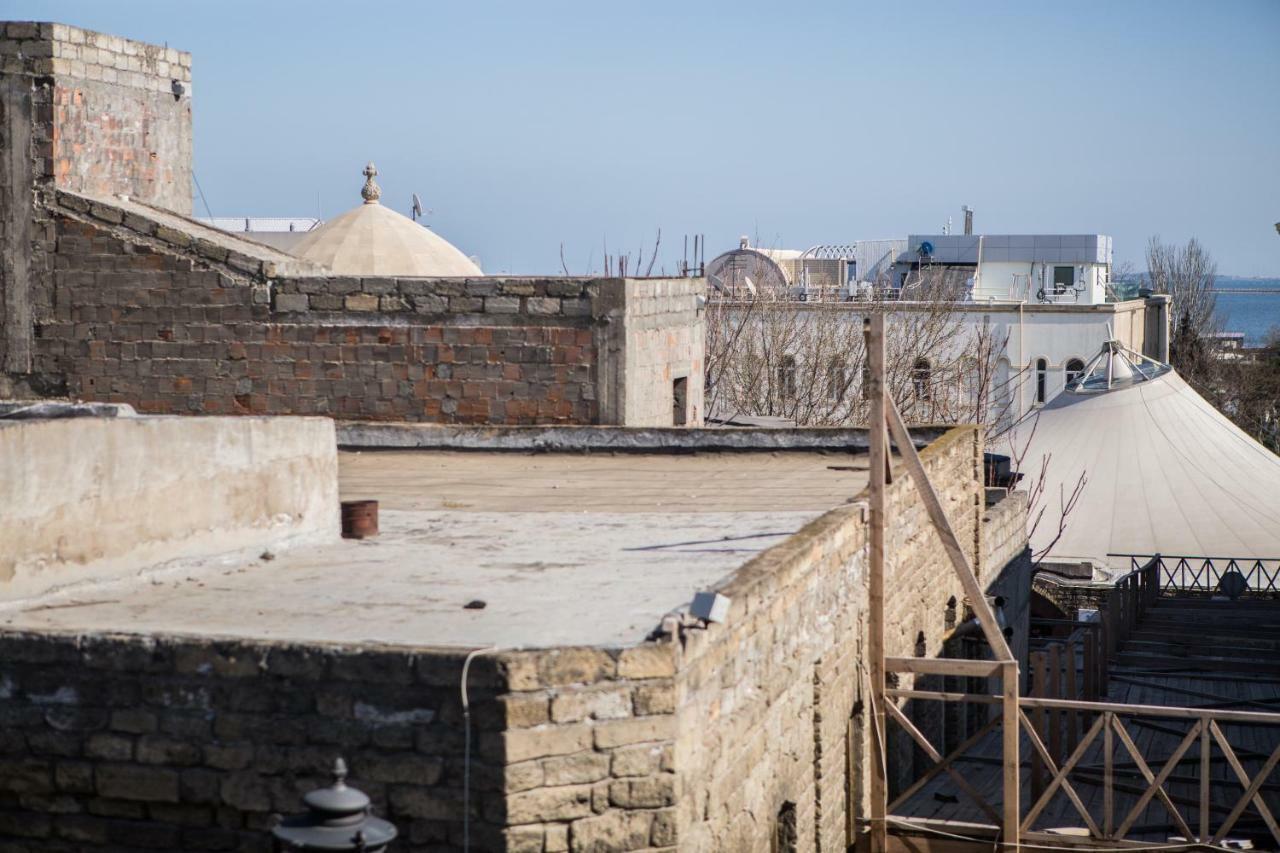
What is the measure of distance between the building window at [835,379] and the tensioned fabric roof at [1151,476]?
9061 millimetres

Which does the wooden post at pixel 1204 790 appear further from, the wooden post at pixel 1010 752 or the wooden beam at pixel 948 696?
the wooden beam at pixel 948 696

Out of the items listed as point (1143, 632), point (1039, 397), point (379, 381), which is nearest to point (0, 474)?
point (379, 381)

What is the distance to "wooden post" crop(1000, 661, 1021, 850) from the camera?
9.80m

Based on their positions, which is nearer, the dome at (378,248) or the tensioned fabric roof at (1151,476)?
the dome at (378,248)

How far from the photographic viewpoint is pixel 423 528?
10805 millimetres

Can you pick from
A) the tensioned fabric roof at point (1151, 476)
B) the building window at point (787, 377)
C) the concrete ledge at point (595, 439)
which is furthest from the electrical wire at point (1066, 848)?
the building window at point (787, 377)

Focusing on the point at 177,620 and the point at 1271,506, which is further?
the point at 1271,506

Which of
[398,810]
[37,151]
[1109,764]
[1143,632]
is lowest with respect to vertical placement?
[1143,632]

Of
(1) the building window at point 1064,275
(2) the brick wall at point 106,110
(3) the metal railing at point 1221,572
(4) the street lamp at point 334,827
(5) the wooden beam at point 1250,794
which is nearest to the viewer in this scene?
(4) the street lamp at point 334,827

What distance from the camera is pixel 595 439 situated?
52.8ft

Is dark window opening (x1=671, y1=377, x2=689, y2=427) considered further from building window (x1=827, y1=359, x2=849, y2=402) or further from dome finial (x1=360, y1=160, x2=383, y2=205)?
building window (x1=827, y1=359, x2=849, y2=402)

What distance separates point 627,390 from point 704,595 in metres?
11.3

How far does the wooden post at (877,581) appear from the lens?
1027 cm

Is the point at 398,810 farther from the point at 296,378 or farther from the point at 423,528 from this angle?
the point at 296,378
